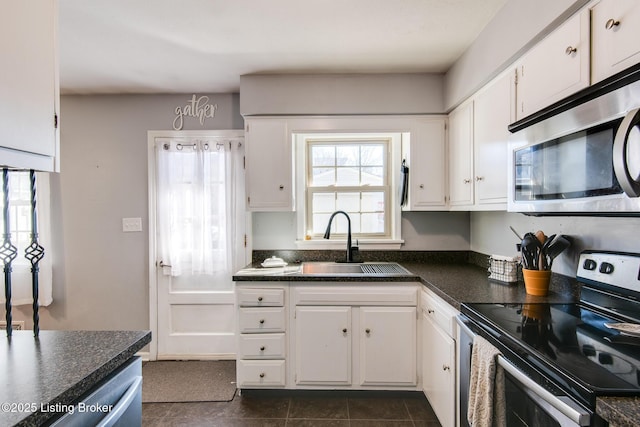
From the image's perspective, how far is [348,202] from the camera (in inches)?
116

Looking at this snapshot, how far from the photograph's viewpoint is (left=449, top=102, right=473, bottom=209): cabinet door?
7.23ft

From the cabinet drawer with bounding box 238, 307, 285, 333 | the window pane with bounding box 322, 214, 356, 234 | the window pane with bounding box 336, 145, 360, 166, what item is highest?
the window pane with bounding box 336, 145, 360, 166

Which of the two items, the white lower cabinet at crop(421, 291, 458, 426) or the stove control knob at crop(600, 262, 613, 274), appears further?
the white lower cabinet at crop(421, 291, 458, 426)

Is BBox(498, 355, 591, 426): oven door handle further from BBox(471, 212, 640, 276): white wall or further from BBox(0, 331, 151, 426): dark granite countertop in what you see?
BBox(0, 331, 151, 426): dark granite countertop

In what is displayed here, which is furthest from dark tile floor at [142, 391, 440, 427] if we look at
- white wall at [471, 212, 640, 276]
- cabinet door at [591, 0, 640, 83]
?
cabinet door at [591, 0, 640, 83]

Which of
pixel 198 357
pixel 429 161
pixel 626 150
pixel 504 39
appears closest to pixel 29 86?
pixel 626 150

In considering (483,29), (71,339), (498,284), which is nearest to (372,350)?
(498,284)

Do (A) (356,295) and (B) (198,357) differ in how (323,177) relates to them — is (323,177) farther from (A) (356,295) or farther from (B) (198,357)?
(B) (198,357)

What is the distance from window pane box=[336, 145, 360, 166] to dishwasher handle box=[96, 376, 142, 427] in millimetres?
2272

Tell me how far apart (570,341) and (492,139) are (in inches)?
48.6

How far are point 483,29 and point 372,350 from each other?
215cm

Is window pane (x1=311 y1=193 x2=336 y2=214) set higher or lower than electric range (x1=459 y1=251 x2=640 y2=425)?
higher

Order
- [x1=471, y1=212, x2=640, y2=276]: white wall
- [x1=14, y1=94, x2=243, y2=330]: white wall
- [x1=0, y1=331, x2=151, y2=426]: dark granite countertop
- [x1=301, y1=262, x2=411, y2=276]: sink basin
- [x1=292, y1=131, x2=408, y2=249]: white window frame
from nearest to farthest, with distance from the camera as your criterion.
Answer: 1. [x1=0, y1=331, x2=151, y2=426]: dark granite countertop
2. [x1=471, y1=212, x2=640, y2=276]: white wall
3. [x1=301, y1=262, x2=411, y2=276]: sink basin
4. [x1=292, y1=131, x2=408, y2=249]: white window frame
5. [x1=14, y1=94, x2=243, y2=330]: white wall

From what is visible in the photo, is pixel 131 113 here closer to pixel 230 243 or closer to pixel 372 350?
pixel 230 243
